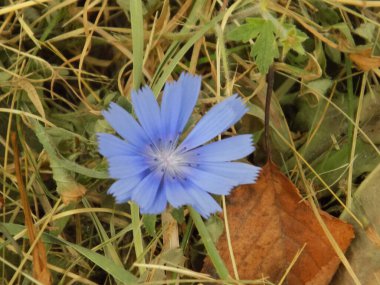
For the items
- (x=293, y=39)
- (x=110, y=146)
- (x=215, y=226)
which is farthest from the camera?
(x=215, y=226)

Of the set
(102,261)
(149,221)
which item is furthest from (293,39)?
(102,261)

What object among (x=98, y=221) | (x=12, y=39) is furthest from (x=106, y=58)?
(x=98, y=221)

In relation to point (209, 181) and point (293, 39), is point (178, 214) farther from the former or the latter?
point (293, 39)

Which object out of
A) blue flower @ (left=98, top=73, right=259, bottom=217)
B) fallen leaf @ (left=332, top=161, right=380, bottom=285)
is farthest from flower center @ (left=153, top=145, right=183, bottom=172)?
fallen leaf @ (left=332, top=161, right=380, bottom=285)

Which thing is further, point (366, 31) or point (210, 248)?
point (366, 31)

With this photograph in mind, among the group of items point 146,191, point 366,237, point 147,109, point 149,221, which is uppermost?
point 147,109

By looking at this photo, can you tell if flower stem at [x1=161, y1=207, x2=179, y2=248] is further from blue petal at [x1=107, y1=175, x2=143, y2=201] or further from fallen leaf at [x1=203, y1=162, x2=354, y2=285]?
blue petal at [x1=107, y1=175, x2=143, y2=201]

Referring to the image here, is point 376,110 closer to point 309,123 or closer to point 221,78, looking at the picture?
point 309,123
